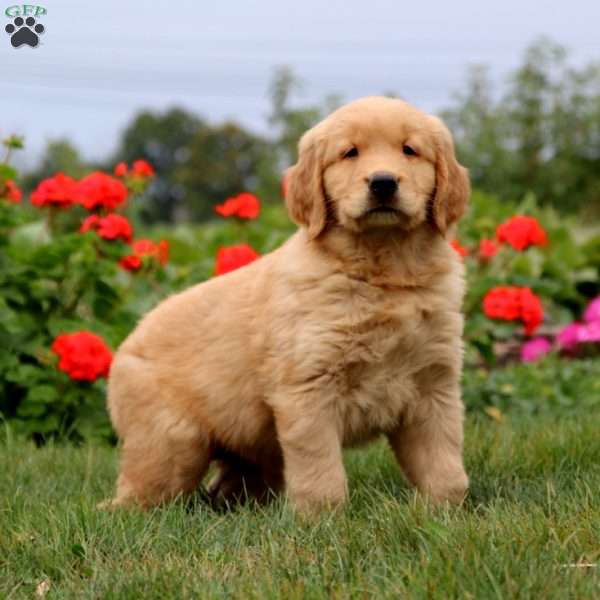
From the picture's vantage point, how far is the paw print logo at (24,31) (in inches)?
217

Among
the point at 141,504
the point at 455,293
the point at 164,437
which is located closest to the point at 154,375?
the point at 164,437

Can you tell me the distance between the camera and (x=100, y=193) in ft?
19.6

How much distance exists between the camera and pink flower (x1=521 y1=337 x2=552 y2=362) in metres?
7.19

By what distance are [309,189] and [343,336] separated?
57 centimetres

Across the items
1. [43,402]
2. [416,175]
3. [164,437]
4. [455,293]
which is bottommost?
[43,402]

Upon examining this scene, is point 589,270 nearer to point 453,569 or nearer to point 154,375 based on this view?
point 154,375

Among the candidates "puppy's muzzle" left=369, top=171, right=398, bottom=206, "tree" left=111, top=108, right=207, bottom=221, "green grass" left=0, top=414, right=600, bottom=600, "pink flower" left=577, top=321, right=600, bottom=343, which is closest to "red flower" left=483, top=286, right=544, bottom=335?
"pink flower" left=577, top=321, right=600, bottom=343

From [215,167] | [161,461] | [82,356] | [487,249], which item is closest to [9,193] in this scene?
[82,356]

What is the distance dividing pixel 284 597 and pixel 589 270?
19.6 ft

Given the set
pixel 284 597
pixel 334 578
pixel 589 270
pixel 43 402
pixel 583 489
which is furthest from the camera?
pixel 589 270

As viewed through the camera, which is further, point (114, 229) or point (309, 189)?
point (114, 229)

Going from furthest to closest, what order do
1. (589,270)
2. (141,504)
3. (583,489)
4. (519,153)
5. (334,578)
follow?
(519,153) < (589,270) < (141,504) < (583,489) < (334,578)

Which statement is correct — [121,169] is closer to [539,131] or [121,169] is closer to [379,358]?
[379,358]

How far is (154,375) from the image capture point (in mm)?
4125
